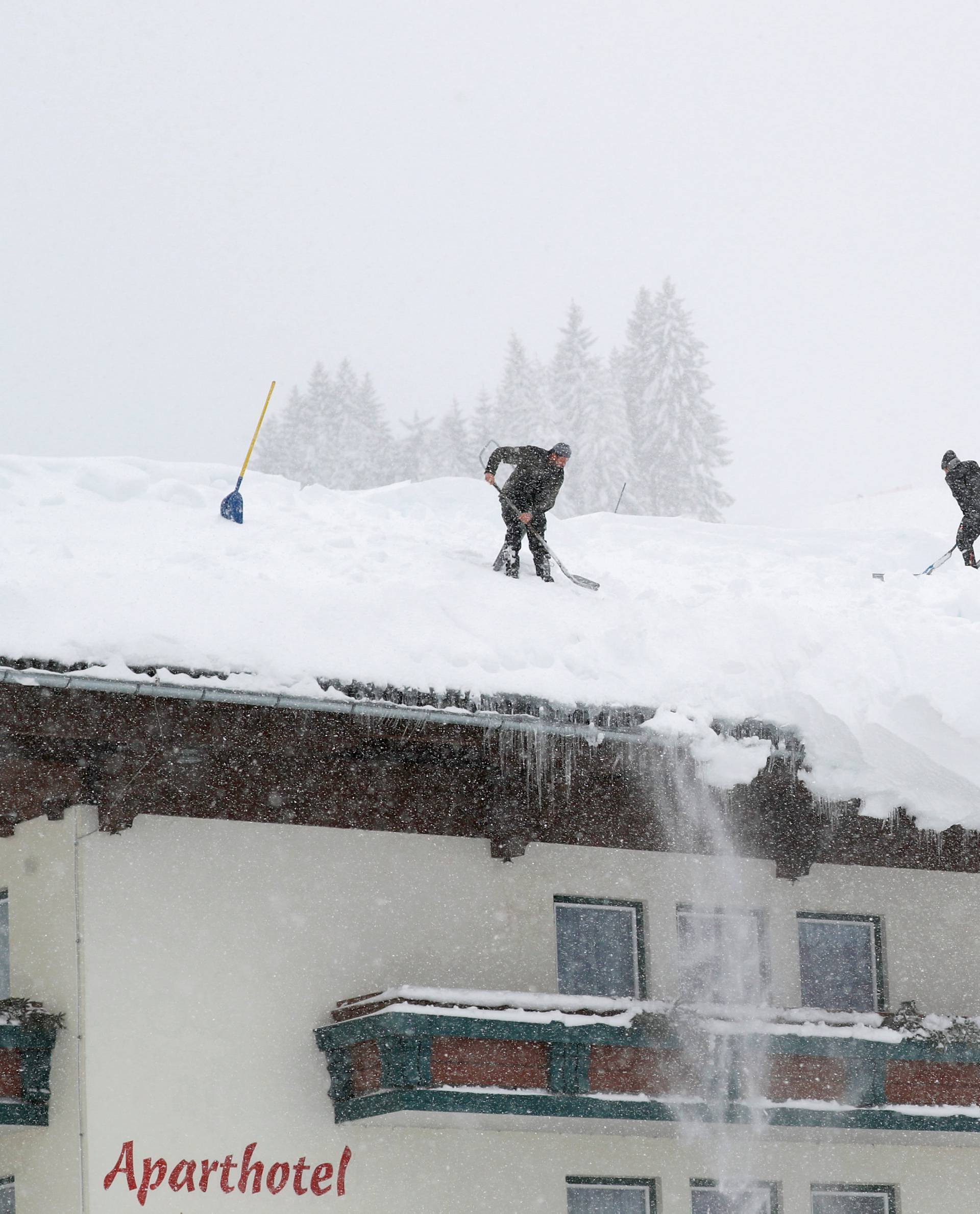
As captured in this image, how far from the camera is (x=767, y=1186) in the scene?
424 inches

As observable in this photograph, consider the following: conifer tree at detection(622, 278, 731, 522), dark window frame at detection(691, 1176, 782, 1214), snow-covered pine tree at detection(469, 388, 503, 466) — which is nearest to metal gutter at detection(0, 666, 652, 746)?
dark window frame at detection(691, 1176, 782, 1214)

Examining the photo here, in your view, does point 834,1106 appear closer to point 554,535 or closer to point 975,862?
point 975,862

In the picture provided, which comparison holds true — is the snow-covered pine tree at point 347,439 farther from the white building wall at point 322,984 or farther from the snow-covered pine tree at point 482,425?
the white building wall at point 322,984

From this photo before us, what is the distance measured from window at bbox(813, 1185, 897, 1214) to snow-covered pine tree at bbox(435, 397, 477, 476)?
49190 millimetres

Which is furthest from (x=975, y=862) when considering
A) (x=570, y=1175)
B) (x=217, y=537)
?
(x=217, y=537)

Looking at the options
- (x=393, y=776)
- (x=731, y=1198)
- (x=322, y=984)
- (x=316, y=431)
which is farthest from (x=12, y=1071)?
(x=316, y=431)

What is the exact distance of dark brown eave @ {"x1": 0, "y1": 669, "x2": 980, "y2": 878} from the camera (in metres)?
8.45

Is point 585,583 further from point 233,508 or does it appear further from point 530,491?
point 233,508

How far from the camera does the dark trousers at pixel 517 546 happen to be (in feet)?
40.0

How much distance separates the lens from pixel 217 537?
1180 centimetres

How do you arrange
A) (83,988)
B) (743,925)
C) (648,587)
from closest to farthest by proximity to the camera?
1. (83,988)
2. (743,925)
3. (648,587)

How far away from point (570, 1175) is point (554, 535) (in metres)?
7.42

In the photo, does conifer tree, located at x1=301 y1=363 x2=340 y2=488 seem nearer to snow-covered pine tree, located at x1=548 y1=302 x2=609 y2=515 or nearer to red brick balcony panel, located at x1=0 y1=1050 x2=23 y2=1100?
snow-covered pine tree, located at x1=548 y1=302 x2=609 y2=515

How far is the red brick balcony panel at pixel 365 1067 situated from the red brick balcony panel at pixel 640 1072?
137 cm
